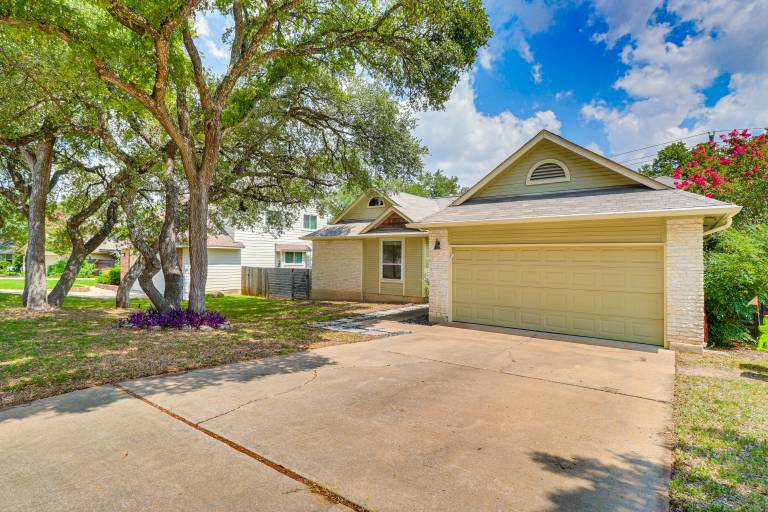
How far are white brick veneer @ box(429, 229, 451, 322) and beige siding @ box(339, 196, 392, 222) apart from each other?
743cm

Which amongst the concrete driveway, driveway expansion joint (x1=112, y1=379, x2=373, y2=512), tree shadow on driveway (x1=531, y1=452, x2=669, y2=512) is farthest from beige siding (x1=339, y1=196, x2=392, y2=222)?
tree shadow on driveway (x1=531, y1=452, x2=669, y2=512)

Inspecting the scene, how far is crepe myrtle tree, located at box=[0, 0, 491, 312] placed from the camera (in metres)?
6.65

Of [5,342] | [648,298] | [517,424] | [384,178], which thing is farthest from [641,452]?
[384,178]

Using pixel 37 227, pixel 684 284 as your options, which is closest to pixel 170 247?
pixel 37 227

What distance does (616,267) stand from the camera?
8.33 m

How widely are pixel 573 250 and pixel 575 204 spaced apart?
1118mm

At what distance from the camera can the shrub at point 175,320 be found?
9266mm

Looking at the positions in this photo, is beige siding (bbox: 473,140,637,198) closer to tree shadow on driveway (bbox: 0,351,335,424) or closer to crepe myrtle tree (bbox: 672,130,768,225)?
crepe myrtle tree (bbox: 672,130,768,225)

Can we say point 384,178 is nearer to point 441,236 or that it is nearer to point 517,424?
point 441,236

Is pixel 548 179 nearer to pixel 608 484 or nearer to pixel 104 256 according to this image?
pixel 608 484

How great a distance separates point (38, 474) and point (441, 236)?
916 cm

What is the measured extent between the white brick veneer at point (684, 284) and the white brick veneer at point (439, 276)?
493cm

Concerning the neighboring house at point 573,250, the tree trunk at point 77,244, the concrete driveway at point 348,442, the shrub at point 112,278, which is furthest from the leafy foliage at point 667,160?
the shrub at point 112,278

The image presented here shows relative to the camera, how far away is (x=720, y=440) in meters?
3.72
